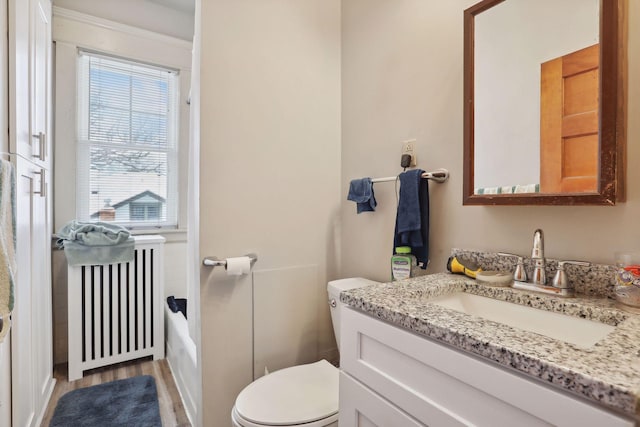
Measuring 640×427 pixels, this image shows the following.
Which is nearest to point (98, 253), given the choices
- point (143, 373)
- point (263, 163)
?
point (143, 373)

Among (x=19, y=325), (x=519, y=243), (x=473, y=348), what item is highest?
(x=519, y=243)

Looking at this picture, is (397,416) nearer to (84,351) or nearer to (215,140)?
(215,140)

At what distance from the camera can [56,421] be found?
5.49ft

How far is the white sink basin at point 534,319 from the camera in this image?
0.73 meters

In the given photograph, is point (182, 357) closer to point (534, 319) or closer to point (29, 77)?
point (29, 77)

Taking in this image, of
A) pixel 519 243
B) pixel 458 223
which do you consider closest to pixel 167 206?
pixel 458 223

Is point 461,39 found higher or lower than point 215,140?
higher

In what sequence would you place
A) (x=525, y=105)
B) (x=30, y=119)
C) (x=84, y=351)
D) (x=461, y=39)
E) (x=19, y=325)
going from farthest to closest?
(x=84, y=351) < (x=30, y=119) < (x=19, y=325) < (x=461, y=39) < (x=525, y=105)

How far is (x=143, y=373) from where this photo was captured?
2.19m

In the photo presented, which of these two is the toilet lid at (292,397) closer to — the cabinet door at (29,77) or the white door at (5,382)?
the white door at (5,382)

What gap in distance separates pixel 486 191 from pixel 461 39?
58 cm

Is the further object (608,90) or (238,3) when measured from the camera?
(238,3)

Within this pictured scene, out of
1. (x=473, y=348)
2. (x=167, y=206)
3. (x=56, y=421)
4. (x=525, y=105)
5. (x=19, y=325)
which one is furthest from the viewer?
(x=167, y=206)

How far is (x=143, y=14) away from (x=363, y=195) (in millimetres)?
2424
